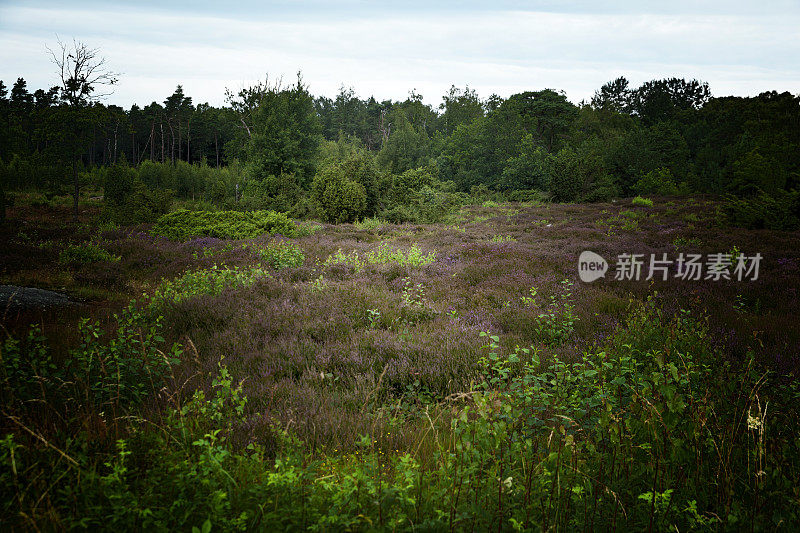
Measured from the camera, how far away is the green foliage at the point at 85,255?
1030 cm

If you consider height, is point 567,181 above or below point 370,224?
above

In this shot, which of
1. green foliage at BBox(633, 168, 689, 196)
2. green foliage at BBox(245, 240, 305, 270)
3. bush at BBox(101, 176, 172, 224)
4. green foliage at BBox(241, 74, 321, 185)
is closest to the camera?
green foliage at BBox(245, 240, 305, 270)

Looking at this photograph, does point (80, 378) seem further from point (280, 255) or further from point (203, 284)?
point (280, 255)

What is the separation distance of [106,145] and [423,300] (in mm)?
76533

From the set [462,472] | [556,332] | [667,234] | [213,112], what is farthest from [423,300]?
[213,112]

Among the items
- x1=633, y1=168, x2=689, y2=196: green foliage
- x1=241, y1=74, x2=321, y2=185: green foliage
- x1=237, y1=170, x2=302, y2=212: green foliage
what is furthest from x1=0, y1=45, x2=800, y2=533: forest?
x1=633, y1=168, x2=689, y2=196: green foliage

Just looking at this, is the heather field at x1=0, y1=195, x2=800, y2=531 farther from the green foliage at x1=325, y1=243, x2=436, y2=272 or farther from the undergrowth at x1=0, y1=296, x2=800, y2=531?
the green foliage at x1=325, y1=243, x2=436, y2=272

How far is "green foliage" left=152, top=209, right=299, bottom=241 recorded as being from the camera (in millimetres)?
14688

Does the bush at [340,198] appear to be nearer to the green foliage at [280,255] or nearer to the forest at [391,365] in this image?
the forest at [391,365]

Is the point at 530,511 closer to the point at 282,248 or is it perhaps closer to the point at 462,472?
the point at 462,472

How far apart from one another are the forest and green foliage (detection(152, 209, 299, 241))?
0.13m

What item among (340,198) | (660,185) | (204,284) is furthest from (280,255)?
(660,185)

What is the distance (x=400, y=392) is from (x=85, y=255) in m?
11.2

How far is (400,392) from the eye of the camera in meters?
4.43
